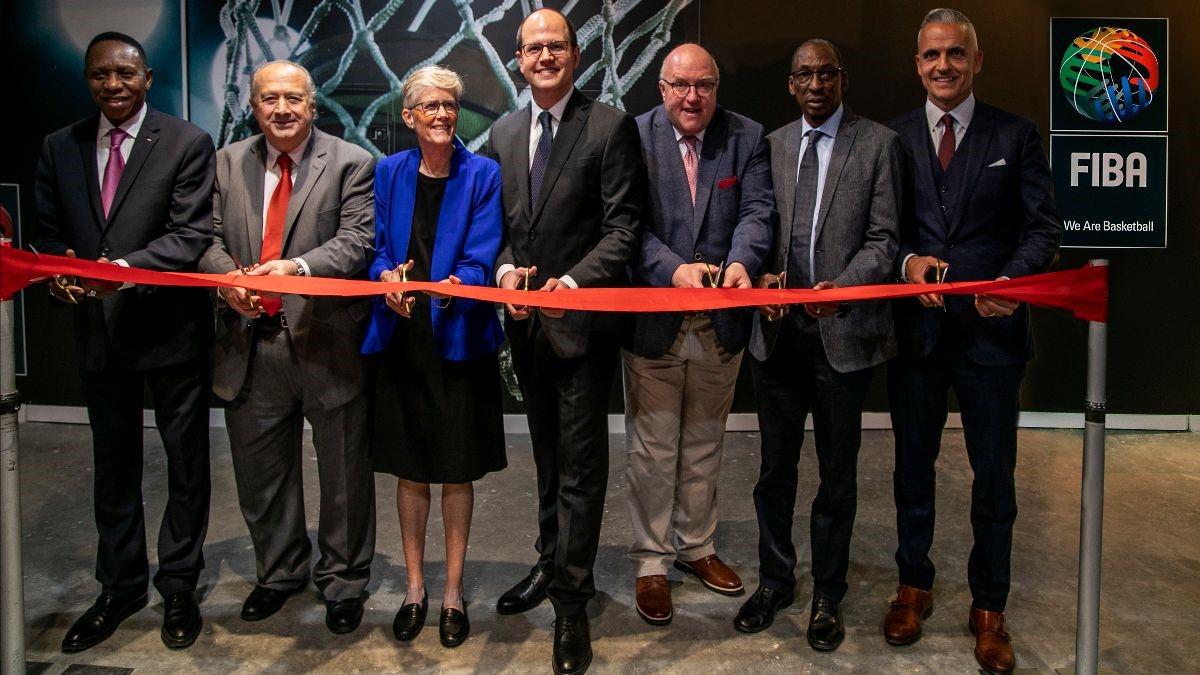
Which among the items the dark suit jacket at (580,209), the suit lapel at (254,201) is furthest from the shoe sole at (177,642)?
the dark suit jacket at (580,209)

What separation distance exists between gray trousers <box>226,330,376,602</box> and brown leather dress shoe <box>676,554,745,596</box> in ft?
4.15

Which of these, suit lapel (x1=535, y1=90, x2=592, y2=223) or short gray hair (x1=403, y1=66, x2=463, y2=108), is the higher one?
short gray hair (x1=403, y1=66, x2=463, y2=108)

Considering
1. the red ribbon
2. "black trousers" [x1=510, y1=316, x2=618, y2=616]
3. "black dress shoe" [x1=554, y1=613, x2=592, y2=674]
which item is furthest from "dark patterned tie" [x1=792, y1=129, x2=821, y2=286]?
"black dress shoe" [x1=554, y1=613, x2=592, y2=674]

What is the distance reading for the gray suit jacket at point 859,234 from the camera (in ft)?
10.3

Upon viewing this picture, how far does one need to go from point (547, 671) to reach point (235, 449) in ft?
4.51

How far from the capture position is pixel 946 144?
10.6 ft

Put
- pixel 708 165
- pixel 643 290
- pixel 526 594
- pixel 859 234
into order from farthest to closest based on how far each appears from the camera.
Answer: pixel 526 594, pixel 708 165, pixel 859 234, pixel 643 290

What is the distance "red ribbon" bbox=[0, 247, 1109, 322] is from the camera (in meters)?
2.83

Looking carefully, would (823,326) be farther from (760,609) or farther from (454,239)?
(454,239)

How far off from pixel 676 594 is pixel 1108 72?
4713 mm

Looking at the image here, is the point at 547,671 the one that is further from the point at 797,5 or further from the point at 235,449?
the point at 797,5

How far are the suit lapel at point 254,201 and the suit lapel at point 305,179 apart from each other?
0.32ft

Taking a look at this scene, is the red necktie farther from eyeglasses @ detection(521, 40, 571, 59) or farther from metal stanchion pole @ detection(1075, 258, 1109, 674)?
metal stanchion pole @ detection(1075, 258, 1109, 674)

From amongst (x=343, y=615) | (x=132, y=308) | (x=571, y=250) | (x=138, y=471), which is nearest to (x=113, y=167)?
(x=132, y=308)
